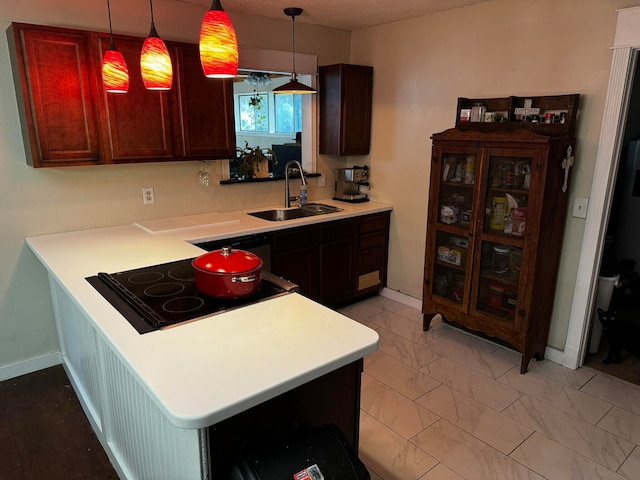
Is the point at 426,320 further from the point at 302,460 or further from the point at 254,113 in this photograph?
the point at 254,113

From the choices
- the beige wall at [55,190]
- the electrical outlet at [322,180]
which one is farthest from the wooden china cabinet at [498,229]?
the beige wall at [55,190]

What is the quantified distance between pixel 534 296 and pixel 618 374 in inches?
31.6

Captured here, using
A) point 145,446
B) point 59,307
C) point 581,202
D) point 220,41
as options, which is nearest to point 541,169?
point 581,202

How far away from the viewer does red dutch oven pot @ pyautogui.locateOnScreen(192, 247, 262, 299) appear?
1683 mm

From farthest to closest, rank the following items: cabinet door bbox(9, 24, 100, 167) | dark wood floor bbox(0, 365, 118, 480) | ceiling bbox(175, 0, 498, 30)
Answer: ceiling bbox(175, 0, 498, 30)
cabinet door bbox(9, 24, 100, 167)
dark wood floor bbox(0, 365, 118, 480)

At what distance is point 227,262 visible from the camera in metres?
1.72

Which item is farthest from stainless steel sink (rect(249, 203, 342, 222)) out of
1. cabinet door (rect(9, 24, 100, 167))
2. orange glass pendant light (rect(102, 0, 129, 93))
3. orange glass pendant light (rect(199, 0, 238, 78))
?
orange glass pendant light (rect(199, 0, 238, 78))

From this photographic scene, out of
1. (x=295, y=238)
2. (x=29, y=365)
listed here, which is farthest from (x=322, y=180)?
(x=29, y=365)

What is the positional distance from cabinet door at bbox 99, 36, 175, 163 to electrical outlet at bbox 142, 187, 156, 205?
0.38 meters

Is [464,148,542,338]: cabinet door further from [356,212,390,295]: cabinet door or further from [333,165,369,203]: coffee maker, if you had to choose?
[333,165,369,203]: coffee maker

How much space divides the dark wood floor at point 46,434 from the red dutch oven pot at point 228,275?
1.11m

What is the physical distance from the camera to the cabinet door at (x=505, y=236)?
276cm

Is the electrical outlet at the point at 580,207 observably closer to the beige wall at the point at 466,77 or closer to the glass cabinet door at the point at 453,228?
the beige wall at the point at 466,77

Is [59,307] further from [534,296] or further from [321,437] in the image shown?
[534,296]
